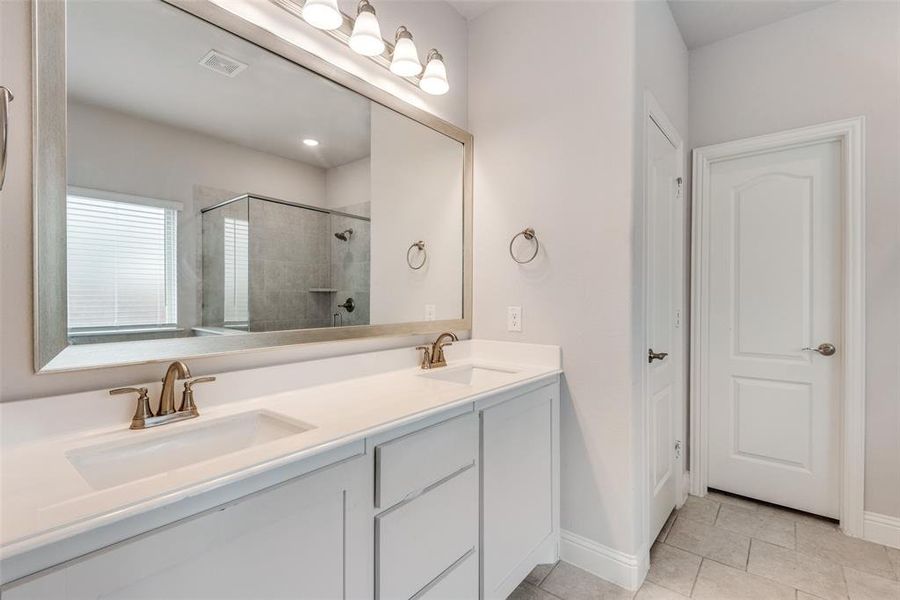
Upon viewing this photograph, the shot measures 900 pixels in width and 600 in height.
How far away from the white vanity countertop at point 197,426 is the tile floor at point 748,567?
2.85ft

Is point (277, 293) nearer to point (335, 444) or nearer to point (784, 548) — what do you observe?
point (335, 444)

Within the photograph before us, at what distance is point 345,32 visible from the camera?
154cm

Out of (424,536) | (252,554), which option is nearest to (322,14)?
(252,554)

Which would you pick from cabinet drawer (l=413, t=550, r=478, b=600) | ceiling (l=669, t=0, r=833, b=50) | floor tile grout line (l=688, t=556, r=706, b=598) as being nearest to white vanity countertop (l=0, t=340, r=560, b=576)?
cabinet drawer (l=413, t=550, r=478, b=600)

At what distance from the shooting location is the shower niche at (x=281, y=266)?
1.26 m

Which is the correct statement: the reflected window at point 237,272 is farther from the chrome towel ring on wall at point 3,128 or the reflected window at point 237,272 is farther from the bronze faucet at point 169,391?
the chrome towel ring on wall at point 3,128

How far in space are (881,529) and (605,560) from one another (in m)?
1.42

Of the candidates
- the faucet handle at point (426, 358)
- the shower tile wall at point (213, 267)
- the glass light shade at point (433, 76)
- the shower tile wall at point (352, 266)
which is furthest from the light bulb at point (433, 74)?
the faucet handle at point (426, 358)

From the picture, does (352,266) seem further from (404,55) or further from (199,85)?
(404,55)

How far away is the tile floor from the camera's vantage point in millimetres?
1639

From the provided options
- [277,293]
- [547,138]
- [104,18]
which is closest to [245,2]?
[104,18]

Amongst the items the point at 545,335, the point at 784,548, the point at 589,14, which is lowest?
the point at 784,548

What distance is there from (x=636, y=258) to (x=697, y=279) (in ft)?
3.51

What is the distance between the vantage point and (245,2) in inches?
52.1
